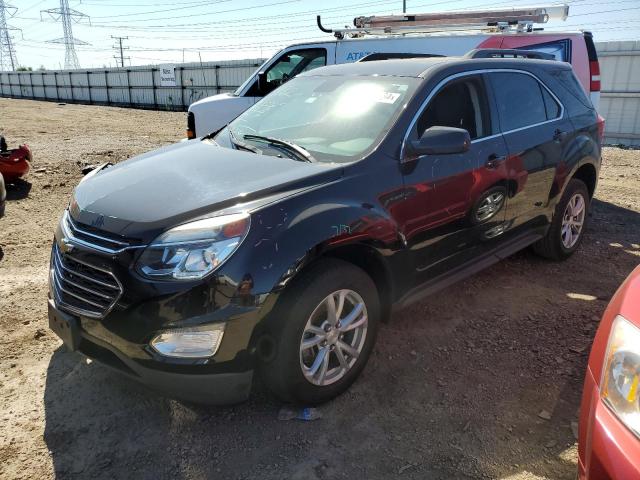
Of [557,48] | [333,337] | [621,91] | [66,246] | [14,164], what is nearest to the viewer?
[66,246]

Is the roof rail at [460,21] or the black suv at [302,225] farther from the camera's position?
the roof rail at [460,21]

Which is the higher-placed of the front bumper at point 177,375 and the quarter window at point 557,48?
the quarter window at point 557,48

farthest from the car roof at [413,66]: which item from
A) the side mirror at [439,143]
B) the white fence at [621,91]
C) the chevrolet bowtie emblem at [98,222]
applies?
the white fence at [621,91]

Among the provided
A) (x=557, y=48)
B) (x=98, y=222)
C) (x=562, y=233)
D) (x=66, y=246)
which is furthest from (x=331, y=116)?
(x=557, y=48)

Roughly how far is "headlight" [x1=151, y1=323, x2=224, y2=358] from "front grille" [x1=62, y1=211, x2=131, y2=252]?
0.47m

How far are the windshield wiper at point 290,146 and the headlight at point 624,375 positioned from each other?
179cm

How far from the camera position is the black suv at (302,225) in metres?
2.31

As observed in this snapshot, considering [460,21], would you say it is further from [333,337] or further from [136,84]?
[136,84]

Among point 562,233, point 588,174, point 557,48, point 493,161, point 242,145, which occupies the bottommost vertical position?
point 562,233

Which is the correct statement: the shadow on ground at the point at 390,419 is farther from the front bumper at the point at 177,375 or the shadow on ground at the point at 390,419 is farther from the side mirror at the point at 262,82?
the side mirror at the point at 262,82

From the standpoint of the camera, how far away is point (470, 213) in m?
3.44

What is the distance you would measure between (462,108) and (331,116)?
940 millimetres

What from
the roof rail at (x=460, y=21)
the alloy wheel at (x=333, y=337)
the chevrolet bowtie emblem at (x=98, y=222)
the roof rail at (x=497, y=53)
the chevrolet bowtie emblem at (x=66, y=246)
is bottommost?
the alloy wheel at (x=333, y=337)

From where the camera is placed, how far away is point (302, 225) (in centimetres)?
247
